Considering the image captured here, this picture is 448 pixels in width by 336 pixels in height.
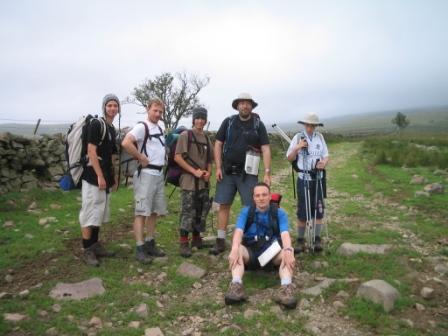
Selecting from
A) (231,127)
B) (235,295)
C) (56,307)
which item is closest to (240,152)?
(231,127)

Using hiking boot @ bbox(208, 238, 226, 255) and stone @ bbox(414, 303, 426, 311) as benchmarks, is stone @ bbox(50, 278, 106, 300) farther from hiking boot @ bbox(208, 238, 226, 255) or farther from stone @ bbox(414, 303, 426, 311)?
stone @ bbox(414, 303, 426, 311)

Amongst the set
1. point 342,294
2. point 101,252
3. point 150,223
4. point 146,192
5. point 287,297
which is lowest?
point 342,294

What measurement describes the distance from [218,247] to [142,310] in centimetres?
226

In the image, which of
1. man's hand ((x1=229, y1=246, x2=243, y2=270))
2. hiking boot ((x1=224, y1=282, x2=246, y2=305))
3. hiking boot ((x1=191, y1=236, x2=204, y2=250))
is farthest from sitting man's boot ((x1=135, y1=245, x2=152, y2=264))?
hiking boot ((x1=224, y1=282, x2=246, y2=305))

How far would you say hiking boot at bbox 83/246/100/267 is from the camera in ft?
20.1

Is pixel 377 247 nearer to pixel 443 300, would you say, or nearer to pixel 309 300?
pixel 443 300

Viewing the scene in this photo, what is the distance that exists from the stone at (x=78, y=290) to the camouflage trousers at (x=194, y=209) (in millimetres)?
1772

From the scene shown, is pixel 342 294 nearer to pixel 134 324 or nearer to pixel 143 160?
pixel 134 324

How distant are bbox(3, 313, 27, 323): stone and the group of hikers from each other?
5.21 feet

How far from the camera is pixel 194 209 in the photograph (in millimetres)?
6789

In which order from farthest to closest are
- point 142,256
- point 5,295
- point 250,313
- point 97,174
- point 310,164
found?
point 310,164 → point 142,256 → point 97,174 → point 5,295 → point 250,313

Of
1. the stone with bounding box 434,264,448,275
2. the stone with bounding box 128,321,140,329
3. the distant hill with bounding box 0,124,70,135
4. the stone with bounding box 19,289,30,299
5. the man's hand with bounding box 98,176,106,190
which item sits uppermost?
the distant hill with bounding box 0,124,70,135

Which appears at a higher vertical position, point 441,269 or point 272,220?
point 272,220

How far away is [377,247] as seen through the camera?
22.3 ft
